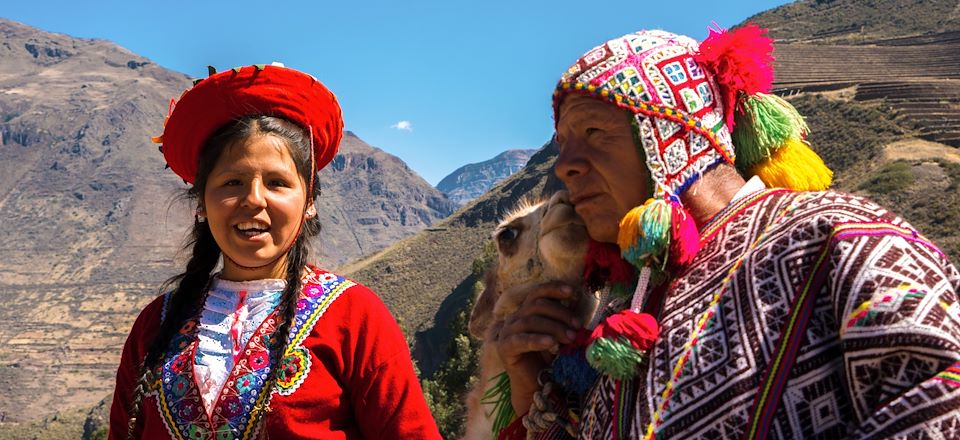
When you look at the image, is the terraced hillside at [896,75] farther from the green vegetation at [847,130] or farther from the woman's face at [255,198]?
the woman's face at [255,198]

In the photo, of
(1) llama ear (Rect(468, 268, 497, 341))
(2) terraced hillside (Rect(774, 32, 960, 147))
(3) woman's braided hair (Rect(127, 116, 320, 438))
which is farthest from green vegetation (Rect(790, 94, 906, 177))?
(3) woman's braided hair (Rect(127, 116, 320, 438))

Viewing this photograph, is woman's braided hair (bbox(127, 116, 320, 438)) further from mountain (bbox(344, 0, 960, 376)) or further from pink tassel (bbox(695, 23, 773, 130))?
mountain (bbox(344, 0, 960, 376))

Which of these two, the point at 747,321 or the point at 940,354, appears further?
the point at 747,321

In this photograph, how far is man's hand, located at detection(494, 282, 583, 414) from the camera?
2156 millimetres

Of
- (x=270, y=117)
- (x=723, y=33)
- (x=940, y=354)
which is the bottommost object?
(x=940, y=354)

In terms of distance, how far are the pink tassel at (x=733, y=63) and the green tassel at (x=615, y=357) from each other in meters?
0.66

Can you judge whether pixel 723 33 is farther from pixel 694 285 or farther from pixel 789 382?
pixel 789 382

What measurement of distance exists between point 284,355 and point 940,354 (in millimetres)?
1566

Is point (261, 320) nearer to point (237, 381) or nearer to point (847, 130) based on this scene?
point (237, 381)

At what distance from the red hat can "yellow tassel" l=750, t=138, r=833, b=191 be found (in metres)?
1.26

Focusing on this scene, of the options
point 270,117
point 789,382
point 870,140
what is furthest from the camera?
point 870,140

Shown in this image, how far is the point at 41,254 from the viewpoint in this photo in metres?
158

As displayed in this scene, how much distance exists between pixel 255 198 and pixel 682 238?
3.75 feet

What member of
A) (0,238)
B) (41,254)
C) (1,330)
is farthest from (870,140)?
(0,238)
